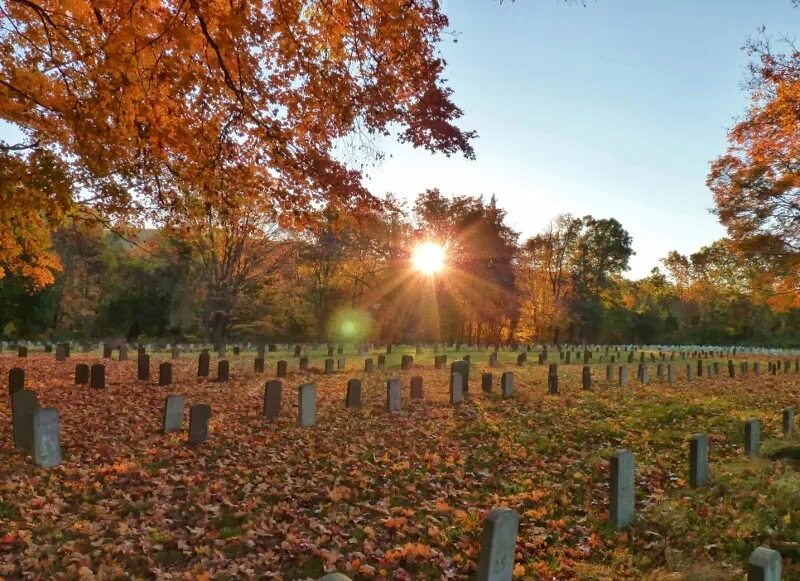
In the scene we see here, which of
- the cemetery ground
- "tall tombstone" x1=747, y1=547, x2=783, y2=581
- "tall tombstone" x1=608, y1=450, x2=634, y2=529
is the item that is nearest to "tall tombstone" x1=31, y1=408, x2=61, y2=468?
the cemetery ground

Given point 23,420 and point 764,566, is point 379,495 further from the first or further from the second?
point 23,420

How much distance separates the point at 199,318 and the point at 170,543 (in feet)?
145

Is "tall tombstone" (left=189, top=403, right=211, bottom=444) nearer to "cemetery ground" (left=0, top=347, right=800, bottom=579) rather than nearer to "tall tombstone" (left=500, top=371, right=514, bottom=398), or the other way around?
"cemetery ground" (left=0, top=347, right=800, bottom=579)

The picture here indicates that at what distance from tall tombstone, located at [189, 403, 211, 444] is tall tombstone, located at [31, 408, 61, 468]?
5.37 feet

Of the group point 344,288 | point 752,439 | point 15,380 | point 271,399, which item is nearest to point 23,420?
point 271,399

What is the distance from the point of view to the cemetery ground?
442 centimetres

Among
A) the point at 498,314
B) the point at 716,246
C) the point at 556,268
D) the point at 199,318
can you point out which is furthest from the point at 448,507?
the point at 716,246

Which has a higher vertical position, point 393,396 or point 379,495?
point 393,396

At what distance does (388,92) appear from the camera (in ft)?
30.1

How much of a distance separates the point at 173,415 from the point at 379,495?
4.13m

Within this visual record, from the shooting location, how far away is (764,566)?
10.2 ft

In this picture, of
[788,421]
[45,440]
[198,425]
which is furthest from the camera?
[788,421]

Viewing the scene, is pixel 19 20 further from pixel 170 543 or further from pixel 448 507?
pixel 448 507

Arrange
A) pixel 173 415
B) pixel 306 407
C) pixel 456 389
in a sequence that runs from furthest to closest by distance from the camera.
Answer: pixel 456 389 → pixel 306 407 → pixel 173 415
